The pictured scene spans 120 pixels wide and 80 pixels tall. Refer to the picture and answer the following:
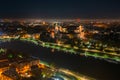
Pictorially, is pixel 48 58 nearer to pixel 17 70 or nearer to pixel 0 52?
pixel 0 52

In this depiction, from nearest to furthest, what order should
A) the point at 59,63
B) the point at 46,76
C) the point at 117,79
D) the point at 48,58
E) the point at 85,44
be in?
the point at 46,76
the point at 117,79
the point at 59,63
the point at 48,58
the point at 85,44

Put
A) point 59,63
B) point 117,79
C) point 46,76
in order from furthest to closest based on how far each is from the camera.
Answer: point 59,63 → point 117,79 → point 46,76

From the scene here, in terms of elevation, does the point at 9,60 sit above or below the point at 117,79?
above

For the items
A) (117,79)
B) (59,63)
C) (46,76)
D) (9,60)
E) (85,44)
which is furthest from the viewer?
(85,44)

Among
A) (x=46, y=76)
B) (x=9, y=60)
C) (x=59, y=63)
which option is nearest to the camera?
(x=46, y=76)

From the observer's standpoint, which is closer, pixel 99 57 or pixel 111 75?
pixel 111 75

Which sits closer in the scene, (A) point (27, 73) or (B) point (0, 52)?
(A) point (27, 73)

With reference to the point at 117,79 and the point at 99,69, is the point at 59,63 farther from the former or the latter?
the point at 117,79

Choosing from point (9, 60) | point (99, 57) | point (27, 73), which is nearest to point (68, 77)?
point (27, 73)

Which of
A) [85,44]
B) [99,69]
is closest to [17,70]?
[99,69]
